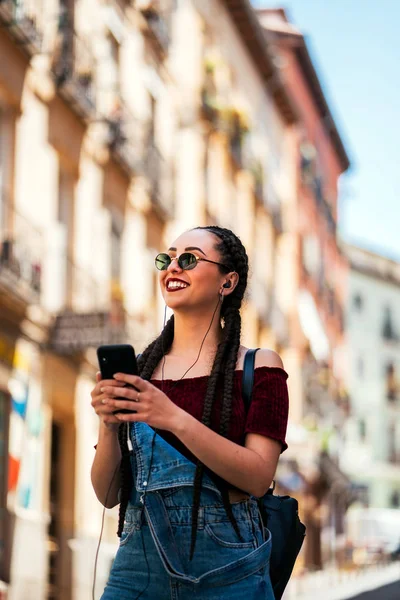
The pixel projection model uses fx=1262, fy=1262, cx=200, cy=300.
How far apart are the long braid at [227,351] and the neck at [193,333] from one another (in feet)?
0.17

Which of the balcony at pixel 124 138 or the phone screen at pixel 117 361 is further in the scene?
the balcony at pixel 124 138

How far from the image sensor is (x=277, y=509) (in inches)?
147

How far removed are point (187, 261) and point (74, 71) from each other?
16223 millimetres

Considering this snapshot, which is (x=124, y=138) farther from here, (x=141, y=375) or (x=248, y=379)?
(x=248, y=379)

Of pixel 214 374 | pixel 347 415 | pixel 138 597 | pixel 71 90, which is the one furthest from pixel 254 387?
pixel 347 415

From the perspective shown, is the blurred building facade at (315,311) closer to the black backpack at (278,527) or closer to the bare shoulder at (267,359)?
the black backpack at (278,527)

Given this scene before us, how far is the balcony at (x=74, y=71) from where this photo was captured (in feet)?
61.4

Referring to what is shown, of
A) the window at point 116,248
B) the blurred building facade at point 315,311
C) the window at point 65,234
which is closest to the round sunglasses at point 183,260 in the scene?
the window at point 65,234

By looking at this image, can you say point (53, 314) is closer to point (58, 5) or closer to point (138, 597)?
point (58, 5)

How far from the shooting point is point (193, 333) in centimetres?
385

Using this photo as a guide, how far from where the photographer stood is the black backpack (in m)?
3.63

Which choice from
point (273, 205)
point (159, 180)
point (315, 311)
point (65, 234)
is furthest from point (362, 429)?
point (65, 234)

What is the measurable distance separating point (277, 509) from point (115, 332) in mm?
14593

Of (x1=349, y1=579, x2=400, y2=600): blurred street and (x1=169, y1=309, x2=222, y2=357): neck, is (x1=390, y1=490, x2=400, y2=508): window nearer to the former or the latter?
(x1=349, y1=579, x2=400, y2=600): blurred street
